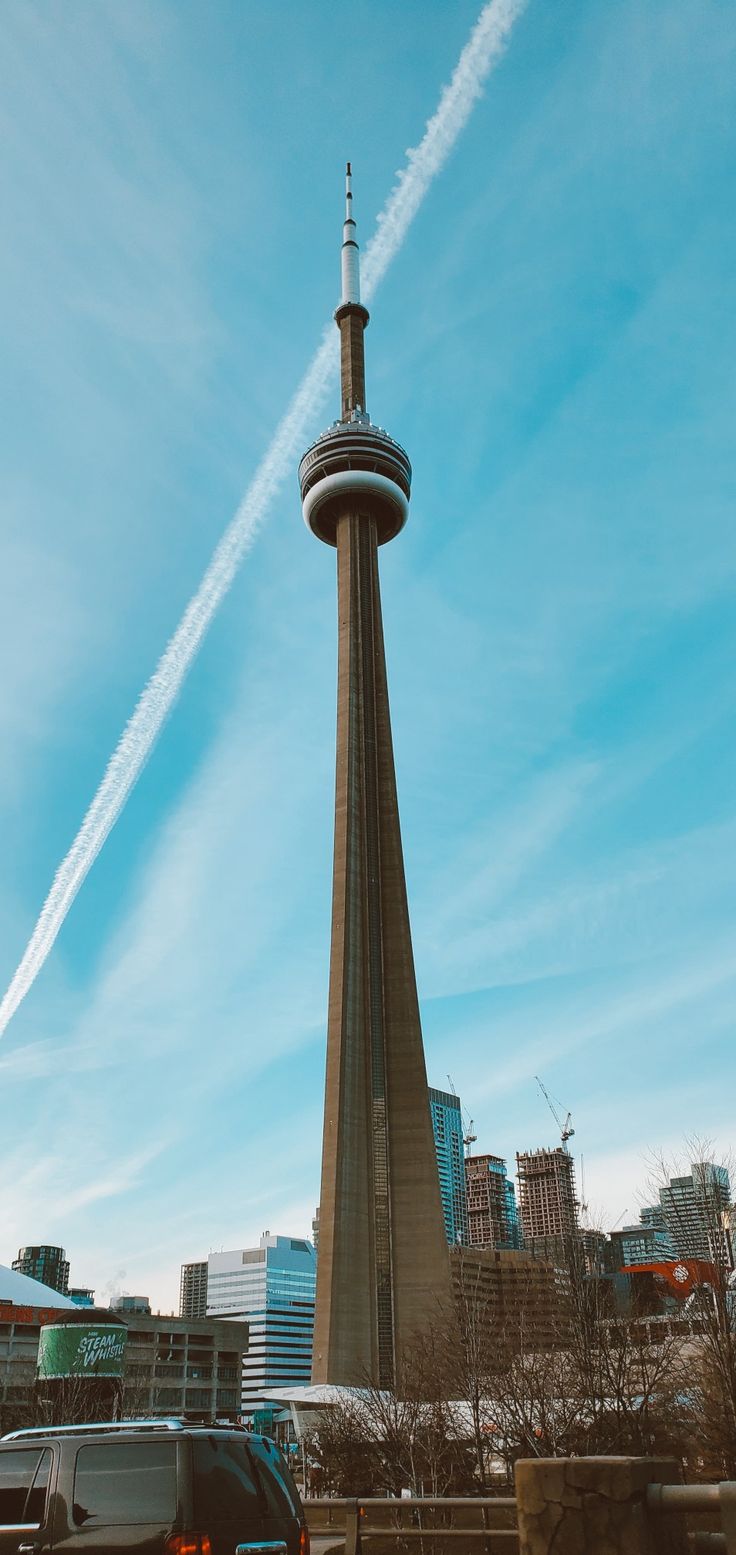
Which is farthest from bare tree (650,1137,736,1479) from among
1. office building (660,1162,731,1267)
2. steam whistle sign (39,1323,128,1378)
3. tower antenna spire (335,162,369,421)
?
tower antenna spire (335,162,369,421)

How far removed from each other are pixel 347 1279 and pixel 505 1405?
162ft

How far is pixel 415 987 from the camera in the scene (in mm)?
81938

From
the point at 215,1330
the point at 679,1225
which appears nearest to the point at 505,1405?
the point at 679,1225

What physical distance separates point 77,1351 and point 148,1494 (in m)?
56.5

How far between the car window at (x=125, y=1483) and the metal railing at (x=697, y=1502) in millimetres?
4782

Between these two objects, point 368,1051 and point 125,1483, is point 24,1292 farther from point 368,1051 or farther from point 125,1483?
point 125,1483

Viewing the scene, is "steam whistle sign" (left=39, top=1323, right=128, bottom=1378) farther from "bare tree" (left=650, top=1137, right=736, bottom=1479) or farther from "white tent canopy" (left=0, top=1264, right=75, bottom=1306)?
"white tent canopy" (left=0, top=1264, right=75, bottom=1306)

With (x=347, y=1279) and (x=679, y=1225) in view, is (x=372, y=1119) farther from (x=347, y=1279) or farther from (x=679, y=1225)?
(x=679, y=1225)

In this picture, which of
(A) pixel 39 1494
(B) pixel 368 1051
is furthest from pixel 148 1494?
(B) pixel 368 1051

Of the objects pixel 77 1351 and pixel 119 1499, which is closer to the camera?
pixel 119 1499

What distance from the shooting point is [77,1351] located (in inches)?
2267

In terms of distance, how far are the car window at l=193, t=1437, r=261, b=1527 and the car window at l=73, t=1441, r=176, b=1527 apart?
190 millimetres

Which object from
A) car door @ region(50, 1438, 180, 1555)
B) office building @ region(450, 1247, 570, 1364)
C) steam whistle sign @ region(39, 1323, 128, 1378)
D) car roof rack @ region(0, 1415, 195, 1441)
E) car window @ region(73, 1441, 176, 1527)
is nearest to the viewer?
car door @ region(50, 1438, 180, 1555)

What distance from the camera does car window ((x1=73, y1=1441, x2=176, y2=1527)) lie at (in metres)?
7.96
